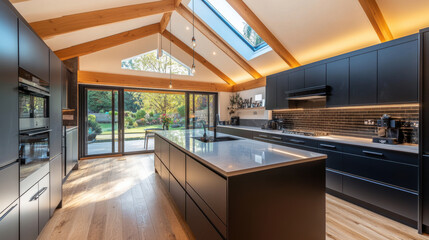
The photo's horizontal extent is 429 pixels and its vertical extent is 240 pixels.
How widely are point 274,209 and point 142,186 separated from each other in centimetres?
249

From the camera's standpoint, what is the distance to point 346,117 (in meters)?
3.16

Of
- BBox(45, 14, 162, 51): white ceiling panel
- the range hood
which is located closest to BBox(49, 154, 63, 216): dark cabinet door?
BBox(45, 14, 162, 51): white ceiling panel

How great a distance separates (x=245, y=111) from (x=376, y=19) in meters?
3.90

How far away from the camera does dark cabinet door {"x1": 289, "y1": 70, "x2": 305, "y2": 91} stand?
361cm

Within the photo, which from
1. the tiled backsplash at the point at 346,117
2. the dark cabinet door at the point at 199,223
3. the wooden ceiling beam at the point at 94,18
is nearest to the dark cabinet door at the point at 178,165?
the dark cabinet door at the point at 199,223

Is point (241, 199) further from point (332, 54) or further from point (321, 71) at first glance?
point (332, 54)

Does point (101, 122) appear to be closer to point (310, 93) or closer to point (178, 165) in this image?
point (178, 165)

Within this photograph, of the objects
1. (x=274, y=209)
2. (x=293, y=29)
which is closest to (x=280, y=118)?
(x=293, y=29)

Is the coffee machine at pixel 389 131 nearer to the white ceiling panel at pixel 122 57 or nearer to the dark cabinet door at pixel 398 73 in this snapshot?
the dark cabinet door at pixel 398 73

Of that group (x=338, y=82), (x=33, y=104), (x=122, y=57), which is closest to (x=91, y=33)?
(x=122, y=57)

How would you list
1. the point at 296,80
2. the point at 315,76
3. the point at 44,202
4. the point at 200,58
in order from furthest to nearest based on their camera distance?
1. the point at 200,58
2. the point at 296,80
3. the point at 315,76
4. the point at 44,202

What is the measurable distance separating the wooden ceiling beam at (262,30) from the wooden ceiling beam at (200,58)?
245 centimetres

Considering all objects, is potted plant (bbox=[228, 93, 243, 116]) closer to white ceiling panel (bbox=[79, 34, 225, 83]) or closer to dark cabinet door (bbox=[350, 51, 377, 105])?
white ceiling panel (bbox=[79, 34, 225, 83])

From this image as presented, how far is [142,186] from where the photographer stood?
3061 millimetres
